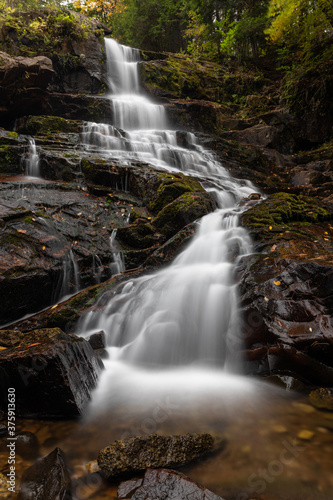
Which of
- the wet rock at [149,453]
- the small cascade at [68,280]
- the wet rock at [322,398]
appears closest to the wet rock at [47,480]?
the wet rock at [149,453]

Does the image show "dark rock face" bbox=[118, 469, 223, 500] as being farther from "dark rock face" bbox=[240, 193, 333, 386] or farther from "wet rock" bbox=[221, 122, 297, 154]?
"wet rock" bbox=[221, 122, 297, 154]

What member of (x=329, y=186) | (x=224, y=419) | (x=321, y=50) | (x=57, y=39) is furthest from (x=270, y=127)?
(x=224, y=419)

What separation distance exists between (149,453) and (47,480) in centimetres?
67

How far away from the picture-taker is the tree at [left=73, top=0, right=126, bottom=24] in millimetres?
21469

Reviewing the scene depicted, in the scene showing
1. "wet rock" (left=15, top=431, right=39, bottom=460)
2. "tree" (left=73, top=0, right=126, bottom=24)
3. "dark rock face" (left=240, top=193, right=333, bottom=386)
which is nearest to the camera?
"wet rock" (left=15, top=431, right=39, bottom=460)

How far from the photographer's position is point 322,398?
2.67 metres

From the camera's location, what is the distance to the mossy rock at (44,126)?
10543 mm

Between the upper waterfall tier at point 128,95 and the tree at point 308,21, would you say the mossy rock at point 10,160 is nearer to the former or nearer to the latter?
the upper waterfall tier at point 128,95

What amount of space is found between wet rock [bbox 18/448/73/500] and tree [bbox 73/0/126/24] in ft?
92.1

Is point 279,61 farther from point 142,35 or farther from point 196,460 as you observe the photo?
point 196,460

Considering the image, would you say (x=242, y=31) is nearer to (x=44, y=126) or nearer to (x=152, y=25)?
(x=152, y=25)

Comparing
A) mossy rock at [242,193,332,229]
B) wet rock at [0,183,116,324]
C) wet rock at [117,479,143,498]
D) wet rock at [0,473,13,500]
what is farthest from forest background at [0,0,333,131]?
wet rock at [0,473,13,500]

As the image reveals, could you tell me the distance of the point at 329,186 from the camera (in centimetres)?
898

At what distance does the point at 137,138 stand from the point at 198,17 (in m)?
13.2
